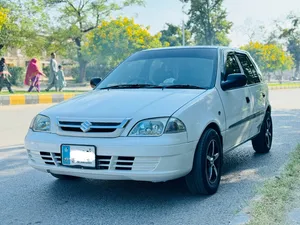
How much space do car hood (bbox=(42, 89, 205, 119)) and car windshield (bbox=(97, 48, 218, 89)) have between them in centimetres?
27

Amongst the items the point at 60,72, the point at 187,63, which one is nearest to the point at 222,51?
the point at 187,63

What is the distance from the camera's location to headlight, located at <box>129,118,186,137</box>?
135 inches

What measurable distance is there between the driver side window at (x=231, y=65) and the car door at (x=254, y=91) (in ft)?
0.66

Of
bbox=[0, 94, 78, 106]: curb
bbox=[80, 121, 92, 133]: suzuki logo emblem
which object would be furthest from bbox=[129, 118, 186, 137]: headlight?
bbox=[0, 94, 78, 106]: curb

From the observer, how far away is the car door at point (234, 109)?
14.4 feet

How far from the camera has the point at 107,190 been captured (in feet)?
13.6

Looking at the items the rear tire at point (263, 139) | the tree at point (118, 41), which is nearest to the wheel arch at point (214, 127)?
the rear tire at point (263, 139)

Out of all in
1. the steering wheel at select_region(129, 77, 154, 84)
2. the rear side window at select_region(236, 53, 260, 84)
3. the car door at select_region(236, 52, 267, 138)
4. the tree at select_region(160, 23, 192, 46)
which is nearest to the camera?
the steering wheel at select_region(129, 77, 154, 84)

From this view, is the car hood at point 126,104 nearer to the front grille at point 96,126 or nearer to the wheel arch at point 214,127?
the front grille at point 96,126

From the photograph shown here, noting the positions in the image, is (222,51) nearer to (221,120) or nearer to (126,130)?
(221,120)

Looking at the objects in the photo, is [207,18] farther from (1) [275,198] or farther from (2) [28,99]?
(1) [275,198]

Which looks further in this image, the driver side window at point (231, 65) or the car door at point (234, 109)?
the driver side window at point (231, 65)

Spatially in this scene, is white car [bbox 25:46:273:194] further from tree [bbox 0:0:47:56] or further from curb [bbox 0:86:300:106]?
tree [bbox 0:0:47:56]

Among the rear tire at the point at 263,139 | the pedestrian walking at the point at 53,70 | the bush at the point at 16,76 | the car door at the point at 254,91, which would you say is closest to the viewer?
the car door at the point at 254,91
